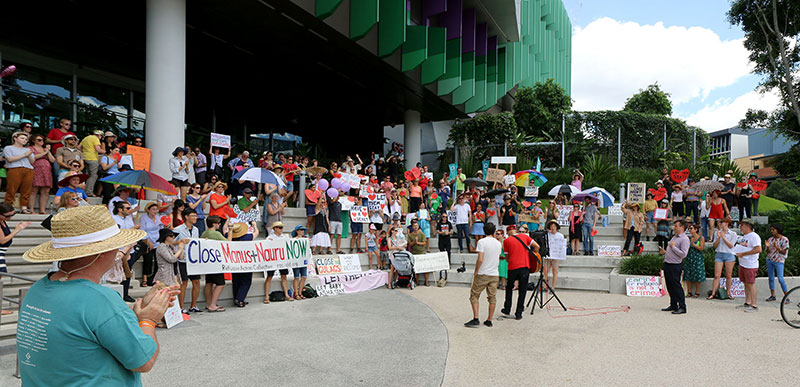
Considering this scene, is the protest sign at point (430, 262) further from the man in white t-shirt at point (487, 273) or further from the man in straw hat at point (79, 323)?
the man in straw hat at point (79, 323)

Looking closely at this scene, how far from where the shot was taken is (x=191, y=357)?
6.36 m

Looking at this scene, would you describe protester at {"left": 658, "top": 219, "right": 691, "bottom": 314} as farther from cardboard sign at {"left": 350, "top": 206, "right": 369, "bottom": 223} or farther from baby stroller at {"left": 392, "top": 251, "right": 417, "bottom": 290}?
cardboard sign at {"left": 350, "top": 206, "right": 369, "bottom": 223}

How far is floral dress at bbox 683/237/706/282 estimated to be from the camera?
11562 mm

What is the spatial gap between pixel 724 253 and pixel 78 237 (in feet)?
42.2

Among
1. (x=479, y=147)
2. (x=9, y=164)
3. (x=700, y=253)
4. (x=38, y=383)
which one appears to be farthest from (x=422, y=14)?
(x=38, y=383)

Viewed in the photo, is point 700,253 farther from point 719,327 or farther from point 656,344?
point 656,344

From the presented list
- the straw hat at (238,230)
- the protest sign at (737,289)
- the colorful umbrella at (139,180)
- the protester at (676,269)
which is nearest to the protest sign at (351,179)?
the straw hat at (238,230)

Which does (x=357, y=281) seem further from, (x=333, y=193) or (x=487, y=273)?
(x=487, y=273)

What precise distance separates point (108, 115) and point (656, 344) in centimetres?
1992

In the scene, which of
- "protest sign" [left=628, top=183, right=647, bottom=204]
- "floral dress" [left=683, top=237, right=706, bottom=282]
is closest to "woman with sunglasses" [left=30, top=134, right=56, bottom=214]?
"floral dress" [left=683, top=237, right=706, bottom=282]

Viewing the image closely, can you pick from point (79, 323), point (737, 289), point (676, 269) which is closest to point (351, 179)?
point (676, 269)

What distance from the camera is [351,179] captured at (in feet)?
50.8

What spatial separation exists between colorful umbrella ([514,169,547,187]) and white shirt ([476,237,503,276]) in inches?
412

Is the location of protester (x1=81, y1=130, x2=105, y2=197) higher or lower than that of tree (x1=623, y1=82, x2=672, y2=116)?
lower
